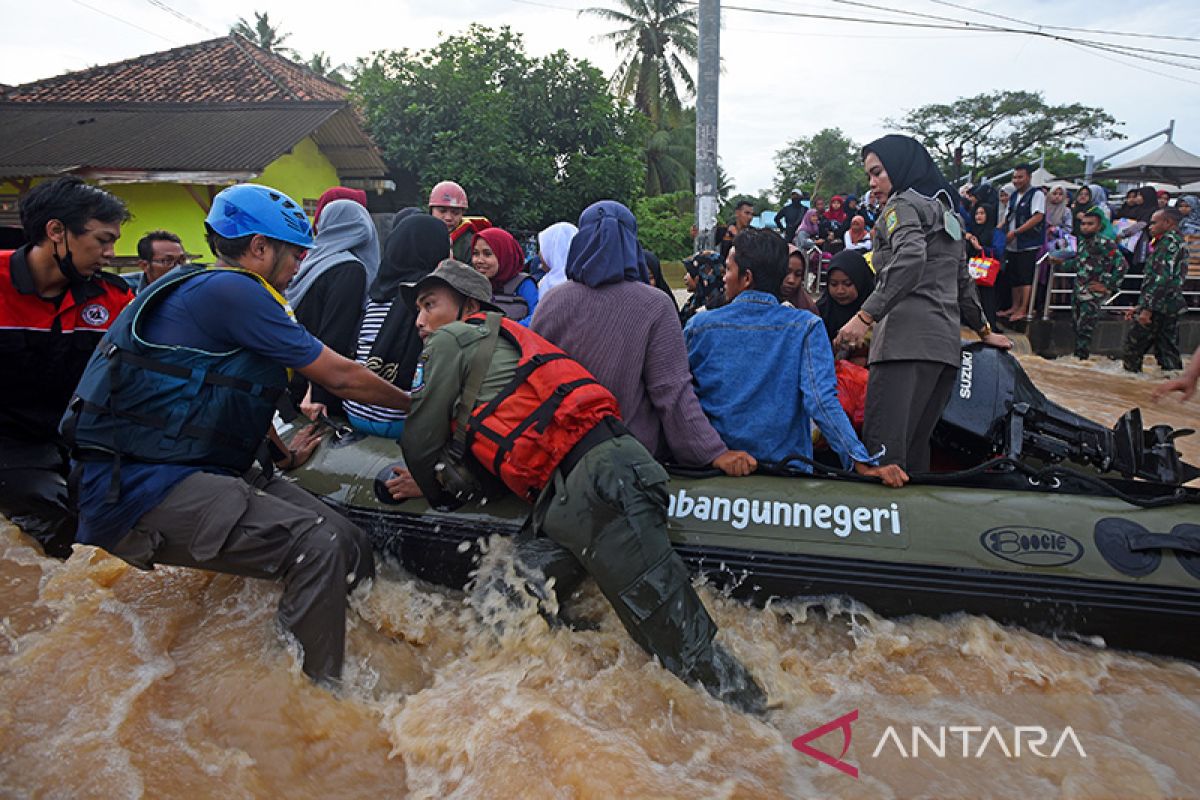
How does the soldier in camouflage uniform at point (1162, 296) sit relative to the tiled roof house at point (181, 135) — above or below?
below

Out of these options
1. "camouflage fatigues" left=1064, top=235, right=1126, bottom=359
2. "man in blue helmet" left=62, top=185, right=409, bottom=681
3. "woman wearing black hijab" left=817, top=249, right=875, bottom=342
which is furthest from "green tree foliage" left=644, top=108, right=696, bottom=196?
"man in blue helmet" left=62, top=185, right=409, bottom=681

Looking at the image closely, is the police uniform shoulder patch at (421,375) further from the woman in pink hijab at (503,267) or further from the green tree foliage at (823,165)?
the green tree foliage at (823,165)

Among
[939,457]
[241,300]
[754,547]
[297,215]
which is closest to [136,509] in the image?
[241,300]

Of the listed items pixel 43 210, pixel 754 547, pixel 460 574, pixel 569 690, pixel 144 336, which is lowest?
pixel 569 690

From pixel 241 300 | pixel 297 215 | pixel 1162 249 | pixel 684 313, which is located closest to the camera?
pixel 241 300

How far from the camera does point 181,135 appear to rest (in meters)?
12.7

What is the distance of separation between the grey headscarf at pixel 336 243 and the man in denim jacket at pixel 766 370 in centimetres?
169

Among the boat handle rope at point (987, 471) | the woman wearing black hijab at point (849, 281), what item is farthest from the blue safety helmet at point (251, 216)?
the woman wearing black hijab at point (849, 281)

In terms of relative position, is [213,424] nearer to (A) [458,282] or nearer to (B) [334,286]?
(A) [458,282]

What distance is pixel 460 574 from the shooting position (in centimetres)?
301

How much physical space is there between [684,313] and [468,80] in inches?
381

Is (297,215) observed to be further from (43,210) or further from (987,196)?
(987,196)

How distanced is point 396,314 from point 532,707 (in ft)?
5.52

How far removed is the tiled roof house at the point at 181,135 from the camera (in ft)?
37.9
